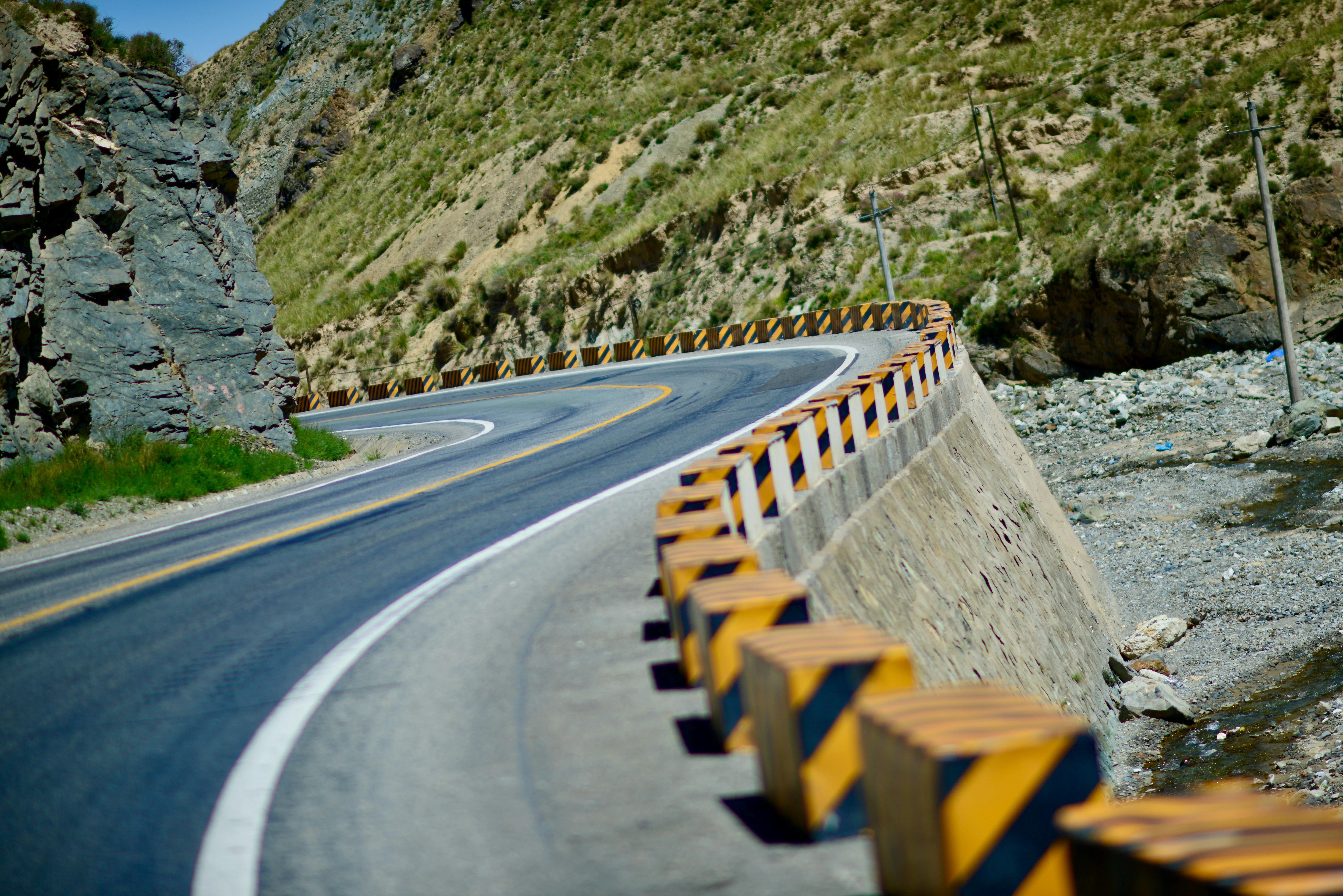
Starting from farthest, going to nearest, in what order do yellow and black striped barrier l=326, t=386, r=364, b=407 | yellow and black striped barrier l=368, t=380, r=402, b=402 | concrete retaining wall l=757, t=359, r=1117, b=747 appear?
1. yellow and black striped barrier l=368, t=380, r=402, b=402
2. yellow and black striped barrier l=326, t=386, r=364, b=407
3. concrete retaining wall l=757, t=359, r=1117, b=747

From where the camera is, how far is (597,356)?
3928cm

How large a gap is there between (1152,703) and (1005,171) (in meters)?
31.7

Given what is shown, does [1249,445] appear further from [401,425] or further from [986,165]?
[986,165]

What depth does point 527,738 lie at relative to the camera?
447 centimetres

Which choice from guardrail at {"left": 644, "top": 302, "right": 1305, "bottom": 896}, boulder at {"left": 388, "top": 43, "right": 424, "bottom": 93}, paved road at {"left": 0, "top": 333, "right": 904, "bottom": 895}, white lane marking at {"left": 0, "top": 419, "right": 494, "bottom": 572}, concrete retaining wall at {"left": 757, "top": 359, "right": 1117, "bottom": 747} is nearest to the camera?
guardrail at {"left": 644, "top": 302, "right": 1305, "bottom": 896}

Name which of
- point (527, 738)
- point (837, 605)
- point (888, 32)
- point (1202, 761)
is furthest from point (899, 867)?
point (888, 32)

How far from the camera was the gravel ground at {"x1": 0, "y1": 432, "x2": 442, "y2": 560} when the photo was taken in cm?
1301

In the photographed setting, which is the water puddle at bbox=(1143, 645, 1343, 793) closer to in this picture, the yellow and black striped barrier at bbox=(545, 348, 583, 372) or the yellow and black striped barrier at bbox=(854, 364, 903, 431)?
the yellow and black striped barrier at bbox=(854, 364, 903, 431)

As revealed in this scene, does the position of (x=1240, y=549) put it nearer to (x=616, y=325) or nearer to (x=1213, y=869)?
(x=1213, y=869)

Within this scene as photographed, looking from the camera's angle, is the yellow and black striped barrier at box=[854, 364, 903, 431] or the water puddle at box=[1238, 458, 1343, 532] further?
the water puddle at box=[1238, 458, 1343, 532]

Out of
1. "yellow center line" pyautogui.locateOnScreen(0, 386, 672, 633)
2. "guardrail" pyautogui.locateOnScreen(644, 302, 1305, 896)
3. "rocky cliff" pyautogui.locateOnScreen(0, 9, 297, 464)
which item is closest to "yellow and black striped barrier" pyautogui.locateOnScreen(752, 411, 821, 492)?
"guardrail" pyautogui.locateOnScreen(644, 302, 1305, 896)

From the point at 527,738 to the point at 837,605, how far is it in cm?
339

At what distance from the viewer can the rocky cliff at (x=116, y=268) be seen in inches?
623

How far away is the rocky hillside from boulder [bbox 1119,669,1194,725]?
22.6m
